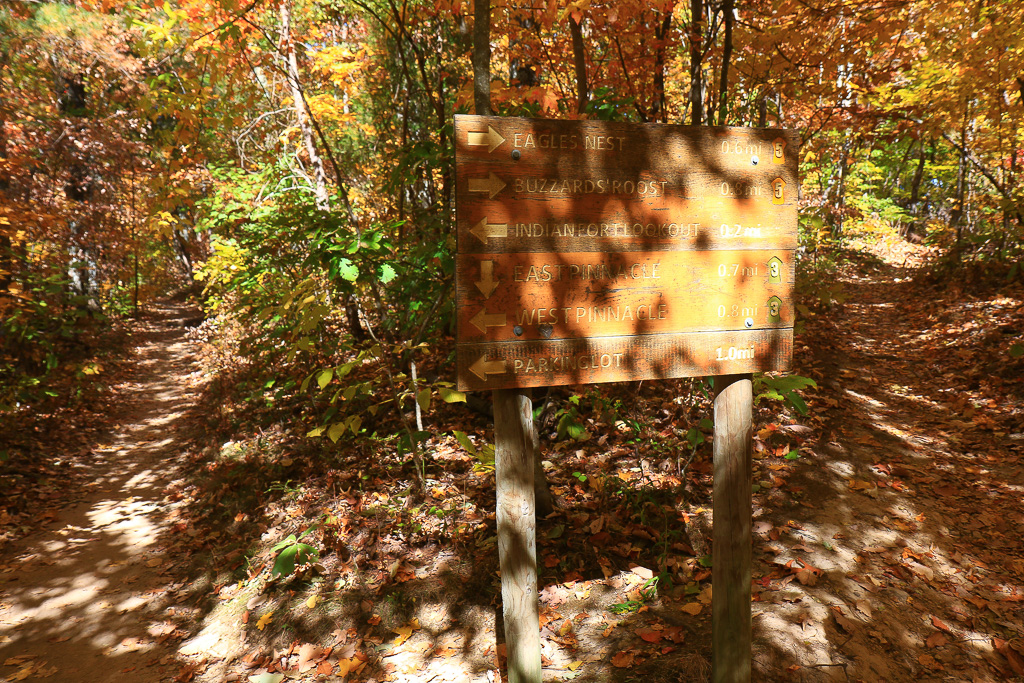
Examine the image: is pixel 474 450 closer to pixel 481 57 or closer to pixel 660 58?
pixel 481 57

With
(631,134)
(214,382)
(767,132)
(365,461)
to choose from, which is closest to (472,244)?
(631,134)

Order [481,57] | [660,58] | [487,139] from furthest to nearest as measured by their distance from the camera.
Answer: [660,58] < [481,57] < [487,139]

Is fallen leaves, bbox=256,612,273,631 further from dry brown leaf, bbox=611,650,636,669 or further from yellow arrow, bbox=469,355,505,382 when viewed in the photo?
yellow arrow, bbox=469,355,505,382

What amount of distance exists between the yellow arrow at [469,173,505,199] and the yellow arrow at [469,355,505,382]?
68 centimetres

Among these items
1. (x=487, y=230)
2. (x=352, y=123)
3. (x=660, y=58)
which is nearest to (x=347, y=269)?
(x=487, y=230)

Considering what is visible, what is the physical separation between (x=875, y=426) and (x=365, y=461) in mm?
5587

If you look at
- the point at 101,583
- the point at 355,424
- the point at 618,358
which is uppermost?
the point at 618,358

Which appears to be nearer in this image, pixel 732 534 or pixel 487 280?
pixel 487 280

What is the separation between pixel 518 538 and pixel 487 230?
1.45 meters

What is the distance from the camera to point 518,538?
252 cm

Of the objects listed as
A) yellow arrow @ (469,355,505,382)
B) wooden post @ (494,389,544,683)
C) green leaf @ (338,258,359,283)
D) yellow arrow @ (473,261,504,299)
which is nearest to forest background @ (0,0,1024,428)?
green leaf @ (338,258,359,283)

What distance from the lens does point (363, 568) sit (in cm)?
434

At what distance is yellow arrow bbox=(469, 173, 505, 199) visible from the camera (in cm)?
214

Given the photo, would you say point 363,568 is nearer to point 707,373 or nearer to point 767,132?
point 707,373
